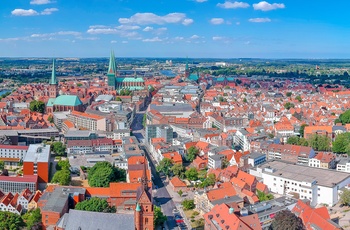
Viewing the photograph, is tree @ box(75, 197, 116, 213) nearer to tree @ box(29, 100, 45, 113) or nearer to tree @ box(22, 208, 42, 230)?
tree @ box(22, 208, 42, 230)

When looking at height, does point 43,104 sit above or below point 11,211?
above

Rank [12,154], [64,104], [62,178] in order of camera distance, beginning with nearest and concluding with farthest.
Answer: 1. [62,178]
2. [12,154]
3. [64,104]

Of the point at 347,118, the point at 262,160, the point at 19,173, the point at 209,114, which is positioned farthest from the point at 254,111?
the point at 19,173

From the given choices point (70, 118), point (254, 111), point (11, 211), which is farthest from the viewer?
point (254, 111)

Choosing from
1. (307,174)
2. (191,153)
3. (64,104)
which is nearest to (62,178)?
(191,153)

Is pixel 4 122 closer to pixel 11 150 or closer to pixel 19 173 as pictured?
pixel 11 150

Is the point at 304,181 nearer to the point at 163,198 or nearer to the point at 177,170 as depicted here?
the point at 177,170

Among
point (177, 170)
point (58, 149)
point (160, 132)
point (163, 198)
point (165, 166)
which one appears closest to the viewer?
point (163, 198)
